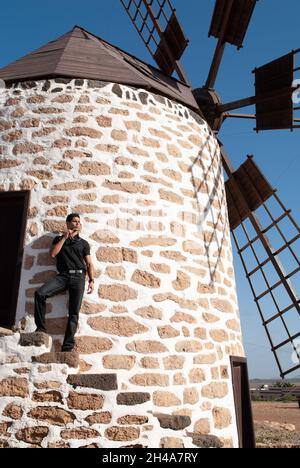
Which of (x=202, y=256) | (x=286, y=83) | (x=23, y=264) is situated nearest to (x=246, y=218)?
(x=286, y=83)

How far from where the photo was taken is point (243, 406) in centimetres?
490

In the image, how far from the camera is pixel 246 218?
23.6 feet

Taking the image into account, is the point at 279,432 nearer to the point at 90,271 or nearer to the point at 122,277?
the point at 122,277

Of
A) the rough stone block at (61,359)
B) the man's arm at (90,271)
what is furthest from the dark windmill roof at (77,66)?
the rough stone block at (61,359)

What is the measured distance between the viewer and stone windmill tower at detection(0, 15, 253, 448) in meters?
3.18

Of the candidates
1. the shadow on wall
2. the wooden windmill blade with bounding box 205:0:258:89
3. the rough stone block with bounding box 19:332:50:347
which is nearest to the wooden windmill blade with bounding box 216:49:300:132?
the wooden windmill blade with bounding box 205:0:258:89

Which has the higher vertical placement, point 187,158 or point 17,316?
point 187,158

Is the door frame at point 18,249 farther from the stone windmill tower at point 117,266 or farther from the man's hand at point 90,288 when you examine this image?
the man's hand at point 90,288

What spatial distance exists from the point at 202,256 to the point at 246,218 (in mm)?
2766

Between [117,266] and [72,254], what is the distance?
0.47m

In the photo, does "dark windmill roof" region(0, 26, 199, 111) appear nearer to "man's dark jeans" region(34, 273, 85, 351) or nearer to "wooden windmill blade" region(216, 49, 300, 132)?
"wooden windmill blade" region(216, 49, 300, 132)

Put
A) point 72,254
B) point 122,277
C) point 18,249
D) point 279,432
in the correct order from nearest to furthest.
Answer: point 72,254, point 122,277, point 18,249, point 279,432

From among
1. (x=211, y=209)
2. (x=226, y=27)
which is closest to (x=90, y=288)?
(x=211, y=209)
